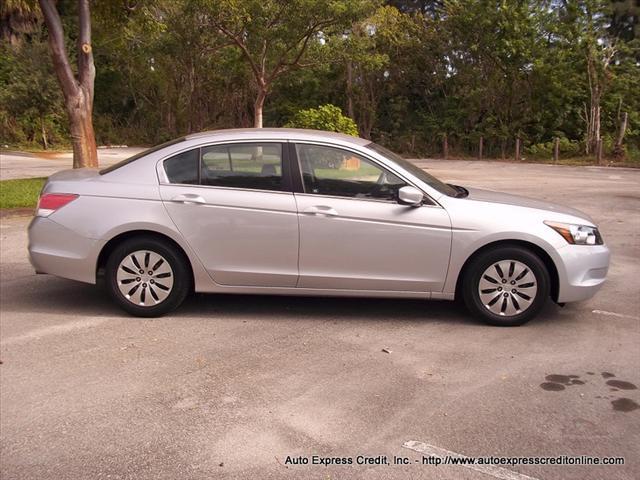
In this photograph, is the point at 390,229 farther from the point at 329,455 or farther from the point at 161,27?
the point at 161,27

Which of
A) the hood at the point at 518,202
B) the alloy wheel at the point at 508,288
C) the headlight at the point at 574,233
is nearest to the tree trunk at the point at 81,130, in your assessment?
the hood at the point at 518,202

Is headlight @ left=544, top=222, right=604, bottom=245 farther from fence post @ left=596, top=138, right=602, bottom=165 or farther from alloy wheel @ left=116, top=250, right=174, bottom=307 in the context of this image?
fence post @ left=596, top=138, right=602, bottom=165

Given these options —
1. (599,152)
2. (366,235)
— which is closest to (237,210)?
(366,235)

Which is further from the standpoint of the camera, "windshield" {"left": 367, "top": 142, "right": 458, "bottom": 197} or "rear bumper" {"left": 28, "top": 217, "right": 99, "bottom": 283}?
"windshield" {"left": 367, "top": 142, "right": 458, "bottom": 197}

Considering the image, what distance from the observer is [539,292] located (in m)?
5.10

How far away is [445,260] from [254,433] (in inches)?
92.5

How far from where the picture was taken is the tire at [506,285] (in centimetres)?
507

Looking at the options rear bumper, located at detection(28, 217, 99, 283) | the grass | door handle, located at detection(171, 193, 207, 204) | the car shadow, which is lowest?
the car shadow

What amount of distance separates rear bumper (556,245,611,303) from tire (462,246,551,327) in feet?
0.50

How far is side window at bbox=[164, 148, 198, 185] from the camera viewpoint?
17.4 feet

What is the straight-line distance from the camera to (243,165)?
531cm

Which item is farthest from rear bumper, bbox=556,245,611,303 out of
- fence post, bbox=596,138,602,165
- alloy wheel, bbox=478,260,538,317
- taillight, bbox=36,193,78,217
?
fence post, bbox=596,138,602,165

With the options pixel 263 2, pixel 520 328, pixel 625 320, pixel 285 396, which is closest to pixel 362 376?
pixel 285 396

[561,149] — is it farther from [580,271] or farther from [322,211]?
[322,211]
